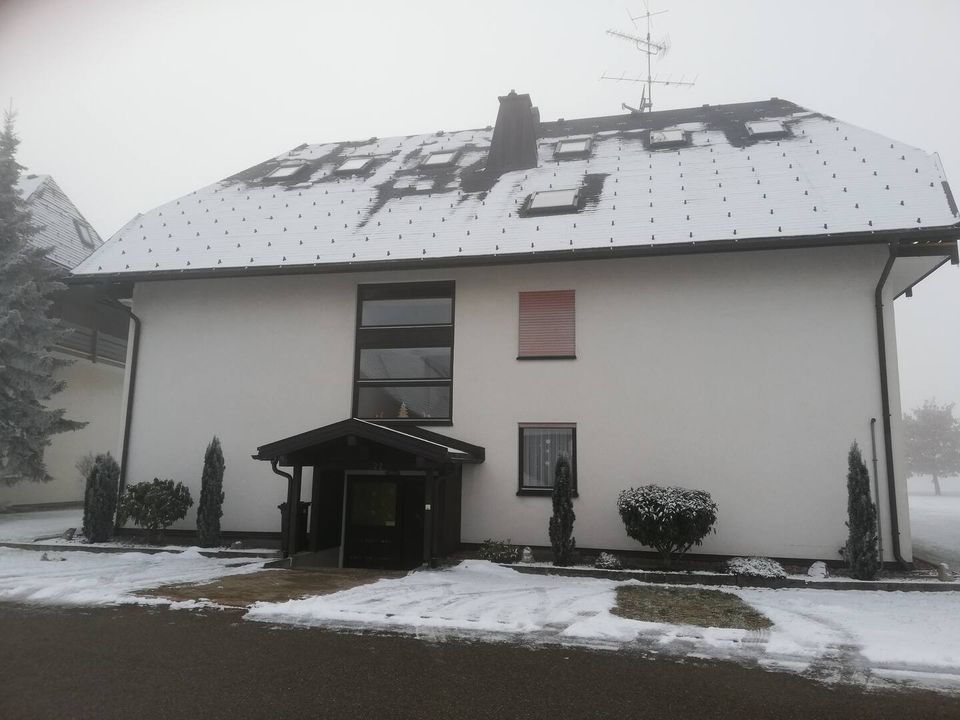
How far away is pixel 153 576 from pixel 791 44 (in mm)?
10557

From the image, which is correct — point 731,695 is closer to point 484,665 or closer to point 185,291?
point 484,665

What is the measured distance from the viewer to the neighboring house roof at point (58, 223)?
18438 millimetres

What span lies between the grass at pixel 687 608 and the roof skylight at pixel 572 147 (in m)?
10.5

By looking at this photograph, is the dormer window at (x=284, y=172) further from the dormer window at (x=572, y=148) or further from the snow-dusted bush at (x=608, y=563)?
the snow-dusted bush at (x=608, y=563)

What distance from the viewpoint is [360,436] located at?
10.8 m

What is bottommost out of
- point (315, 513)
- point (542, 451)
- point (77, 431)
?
point (315, 513)

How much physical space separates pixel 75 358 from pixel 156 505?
859 centimetres

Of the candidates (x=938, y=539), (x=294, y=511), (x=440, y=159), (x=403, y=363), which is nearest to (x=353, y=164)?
(x=440, y=159)

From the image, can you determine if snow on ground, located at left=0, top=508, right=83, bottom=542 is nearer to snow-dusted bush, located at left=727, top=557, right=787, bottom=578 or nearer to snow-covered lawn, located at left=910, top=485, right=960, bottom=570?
snow-dusted bush, located at left=727, top=557, right=787, bottom=578

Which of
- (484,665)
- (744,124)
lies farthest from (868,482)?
(744,124)

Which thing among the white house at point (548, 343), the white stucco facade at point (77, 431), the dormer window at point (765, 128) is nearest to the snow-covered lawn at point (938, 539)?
the white house at point (548, 343)

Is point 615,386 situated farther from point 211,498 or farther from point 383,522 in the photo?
point 211,498

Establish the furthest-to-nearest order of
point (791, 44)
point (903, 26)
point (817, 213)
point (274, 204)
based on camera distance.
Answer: point (274, 204)
point (817, 213)
point (791, 44)
point (903, 26)

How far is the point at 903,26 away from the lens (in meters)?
5.67
